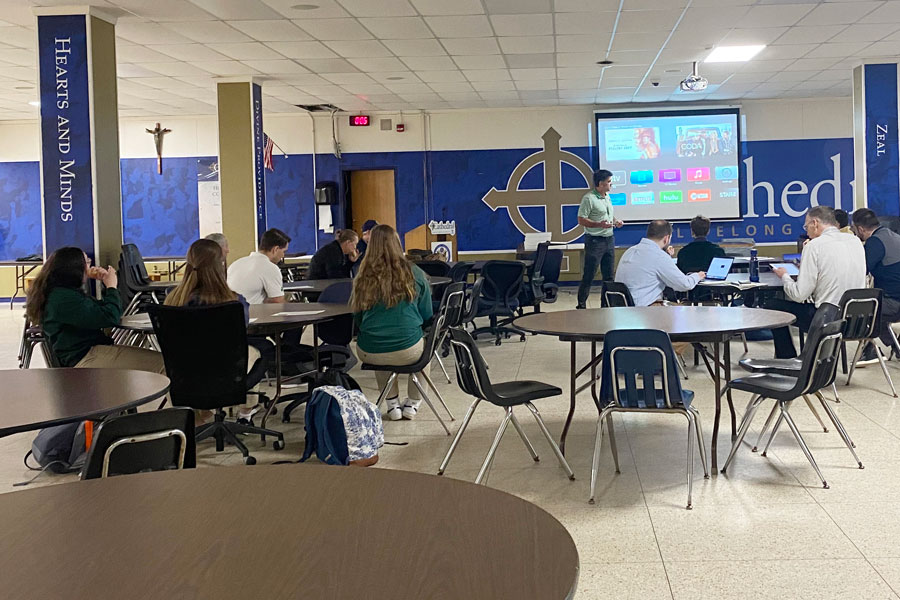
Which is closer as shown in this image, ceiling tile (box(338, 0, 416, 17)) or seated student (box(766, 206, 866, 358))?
seated student (box(766, 206, 866, 358))

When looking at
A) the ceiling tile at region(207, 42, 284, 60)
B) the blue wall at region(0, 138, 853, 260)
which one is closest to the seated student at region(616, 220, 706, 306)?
the ceiling tile at region(207, 42, 284, 60)

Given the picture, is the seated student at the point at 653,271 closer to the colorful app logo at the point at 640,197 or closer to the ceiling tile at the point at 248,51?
the ceiling tile at the point at 248,51

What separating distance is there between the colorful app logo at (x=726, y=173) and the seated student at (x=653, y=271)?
8.89 meters

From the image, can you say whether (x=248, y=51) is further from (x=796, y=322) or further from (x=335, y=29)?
(x=796, y=322)

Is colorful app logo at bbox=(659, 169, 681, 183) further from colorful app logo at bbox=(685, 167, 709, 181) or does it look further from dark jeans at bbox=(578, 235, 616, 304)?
dark jeans at bbox=(578, 235, 616, 304)

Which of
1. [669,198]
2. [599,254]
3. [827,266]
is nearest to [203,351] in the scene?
[827,266]

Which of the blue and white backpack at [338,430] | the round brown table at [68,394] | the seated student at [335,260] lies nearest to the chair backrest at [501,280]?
the seated student at [335,260]

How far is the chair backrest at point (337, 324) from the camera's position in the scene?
629 centimetres

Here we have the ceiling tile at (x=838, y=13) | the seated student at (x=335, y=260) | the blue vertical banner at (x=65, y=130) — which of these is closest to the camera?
the blue vertical banner at (x=65, y=130)

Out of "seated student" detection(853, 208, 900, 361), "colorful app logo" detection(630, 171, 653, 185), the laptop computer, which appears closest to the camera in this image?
"seated student" detection(853, 208, 900, 361)

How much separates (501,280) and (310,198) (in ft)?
23.2

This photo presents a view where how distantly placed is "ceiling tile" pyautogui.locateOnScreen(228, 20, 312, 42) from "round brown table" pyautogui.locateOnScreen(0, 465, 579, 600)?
7223mm

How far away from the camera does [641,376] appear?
3877 mm

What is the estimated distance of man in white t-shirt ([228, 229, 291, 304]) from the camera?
6219 mm
